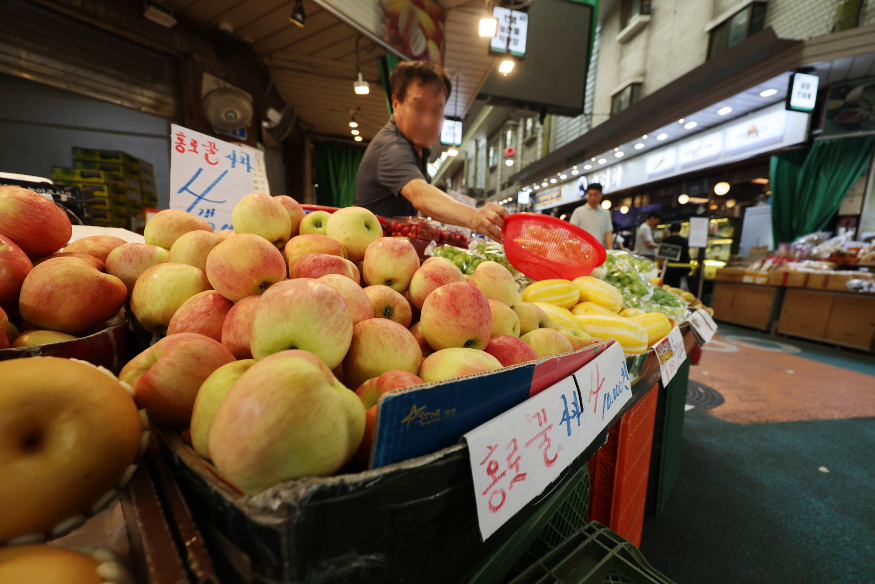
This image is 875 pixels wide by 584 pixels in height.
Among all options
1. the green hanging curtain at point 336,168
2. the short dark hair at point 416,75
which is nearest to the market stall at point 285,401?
the short dark hair at point 416,75

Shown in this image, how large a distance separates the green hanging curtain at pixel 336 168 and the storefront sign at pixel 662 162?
843 cm

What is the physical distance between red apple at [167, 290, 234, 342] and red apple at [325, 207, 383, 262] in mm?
425

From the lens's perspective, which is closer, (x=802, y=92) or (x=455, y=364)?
(x=455, y=364)

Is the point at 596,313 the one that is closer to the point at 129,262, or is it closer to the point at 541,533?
the point at 541,533

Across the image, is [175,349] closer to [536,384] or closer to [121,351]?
[121,351]

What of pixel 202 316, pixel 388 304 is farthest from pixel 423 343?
pixel 202 316

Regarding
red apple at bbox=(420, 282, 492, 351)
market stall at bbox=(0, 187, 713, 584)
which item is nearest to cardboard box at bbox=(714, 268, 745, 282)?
market stall at bbox=(0, 187, 713, 584)

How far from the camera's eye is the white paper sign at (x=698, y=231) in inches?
271

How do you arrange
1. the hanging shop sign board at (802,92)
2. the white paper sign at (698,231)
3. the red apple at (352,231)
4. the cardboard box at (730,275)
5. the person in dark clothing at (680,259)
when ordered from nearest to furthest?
the red apple at (352,231) → the hanging shop sign board at (802,92) → the white paper sign at (698,231) → the cardboard box at (730,275) → the person in dark clothing at (680,259)

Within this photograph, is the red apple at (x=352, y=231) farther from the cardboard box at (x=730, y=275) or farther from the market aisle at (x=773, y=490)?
the cardboard box at (x=730, y=275)

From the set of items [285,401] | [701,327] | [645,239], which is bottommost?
[701,327]

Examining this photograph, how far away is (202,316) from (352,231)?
20.2 inches

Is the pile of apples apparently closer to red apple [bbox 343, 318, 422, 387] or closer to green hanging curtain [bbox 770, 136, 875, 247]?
red apple [bbox 343, 318, 422, 387]

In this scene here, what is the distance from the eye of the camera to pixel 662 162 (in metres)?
10.4
